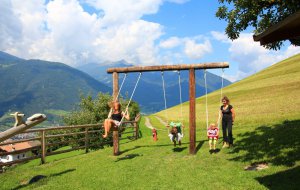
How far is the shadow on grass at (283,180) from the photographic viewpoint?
8742 mm

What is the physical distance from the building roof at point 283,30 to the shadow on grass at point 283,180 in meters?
3.97

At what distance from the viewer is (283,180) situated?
30.2ft

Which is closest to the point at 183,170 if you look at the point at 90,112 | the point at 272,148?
the point at 272,148

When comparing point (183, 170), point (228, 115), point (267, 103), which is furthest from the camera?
point (267, 103)

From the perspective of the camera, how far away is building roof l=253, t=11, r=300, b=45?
5.83 m

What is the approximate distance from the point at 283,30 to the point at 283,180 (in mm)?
4611

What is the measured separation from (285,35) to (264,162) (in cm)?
591

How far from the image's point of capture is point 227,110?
1544cm

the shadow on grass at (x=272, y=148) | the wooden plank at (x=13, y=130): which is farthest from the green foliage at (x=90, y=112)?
the wooden plank at (x=13, y=130)

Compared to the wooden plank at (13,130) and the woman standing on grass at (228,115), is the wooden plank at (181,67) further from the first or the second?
the wooden plank at (13,130)

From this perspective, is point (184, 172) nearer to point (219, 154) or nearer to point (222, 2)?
point (219, 154)

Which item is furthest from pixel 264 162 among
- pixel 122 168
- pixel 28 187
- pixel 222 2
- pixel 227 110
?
pixel 28 187

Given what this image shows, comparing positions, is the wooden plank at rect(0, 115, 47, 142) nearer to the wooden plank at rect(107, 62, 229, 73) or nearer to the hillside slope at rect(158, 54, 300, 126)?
the wooden plank at rect(107, 62, 229, 73)

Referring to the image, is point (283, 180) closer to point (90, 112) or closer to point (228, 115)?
point (228, 115)
